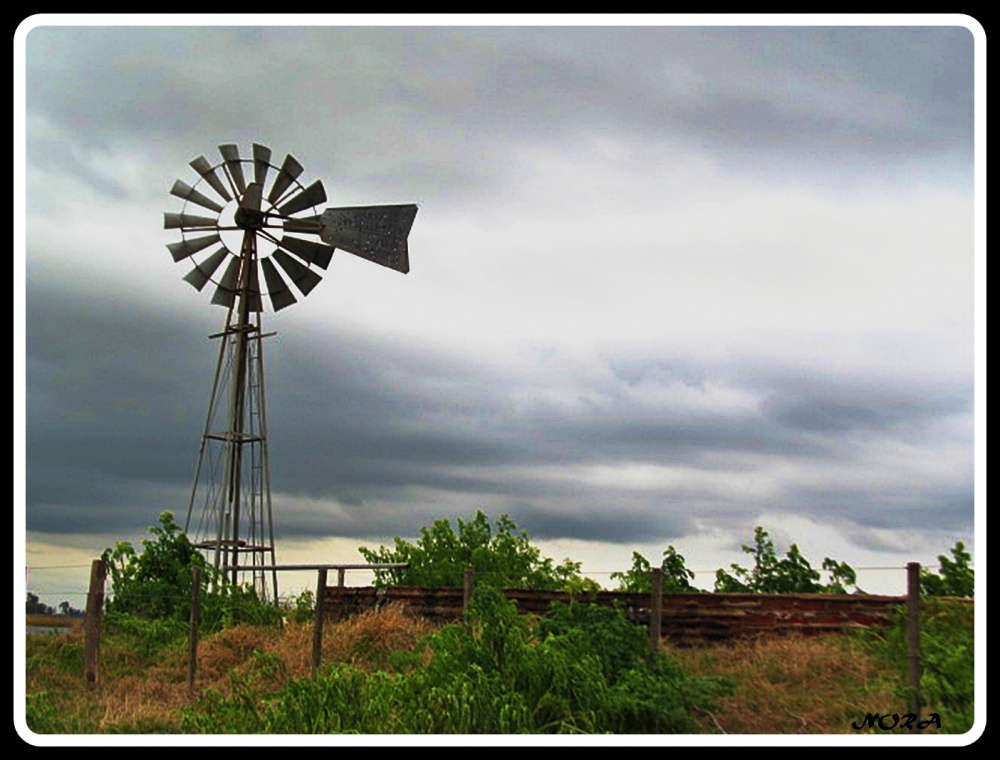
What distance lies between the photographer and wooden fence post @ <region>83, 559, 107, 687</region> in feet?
50.4

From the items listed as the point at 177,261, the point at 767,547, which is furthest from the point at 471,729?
the point at 177,261

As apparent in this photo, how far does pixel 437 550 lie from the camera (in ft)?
61.0

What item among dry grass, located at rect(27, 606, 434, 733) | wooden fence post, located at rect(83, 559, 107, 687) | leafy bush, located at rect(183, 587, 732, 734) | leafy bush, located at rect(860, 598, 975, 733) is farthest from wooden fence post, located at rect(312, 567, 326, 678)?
leafy bush, located at rect(860, 598, 975, 733)

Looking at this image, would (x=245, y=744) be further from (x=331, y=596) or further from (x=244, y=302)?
(x=244, y=302)

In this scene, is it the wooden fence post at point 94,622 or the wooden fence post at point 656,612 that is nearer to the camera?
the wooden fence post at point 656,612

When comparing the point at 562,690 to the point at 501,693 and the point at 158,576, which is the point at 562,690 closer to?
the point at 501,693

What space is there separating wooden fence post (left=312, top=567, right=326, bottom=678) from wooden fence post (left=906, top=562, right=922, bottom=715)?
7.11 metres

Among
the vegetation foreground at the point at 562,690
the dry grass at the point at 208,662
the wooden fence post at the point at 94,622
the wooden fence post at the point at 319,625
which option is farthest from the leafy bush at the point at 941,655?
the wooden fence post at the point at 94,622

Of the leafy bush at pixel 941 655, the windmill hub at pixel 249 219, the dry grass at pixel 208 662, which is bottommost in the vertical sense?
the dry grass at pixel 208 662

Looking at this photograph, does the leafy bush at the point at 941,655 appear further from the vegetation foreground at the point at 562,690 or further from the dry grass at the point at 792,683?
the dry grass at the point at 792,683

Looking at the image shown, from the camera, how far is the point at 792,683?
38.5 ft

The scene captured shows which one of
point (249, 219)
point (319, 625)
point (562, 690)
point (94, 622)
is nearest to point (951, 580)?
point (562, 690)

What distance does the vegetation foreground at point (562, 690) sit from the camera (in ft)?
33.9

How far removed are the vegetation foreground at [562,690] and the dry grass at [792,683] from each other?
0.06 feet
